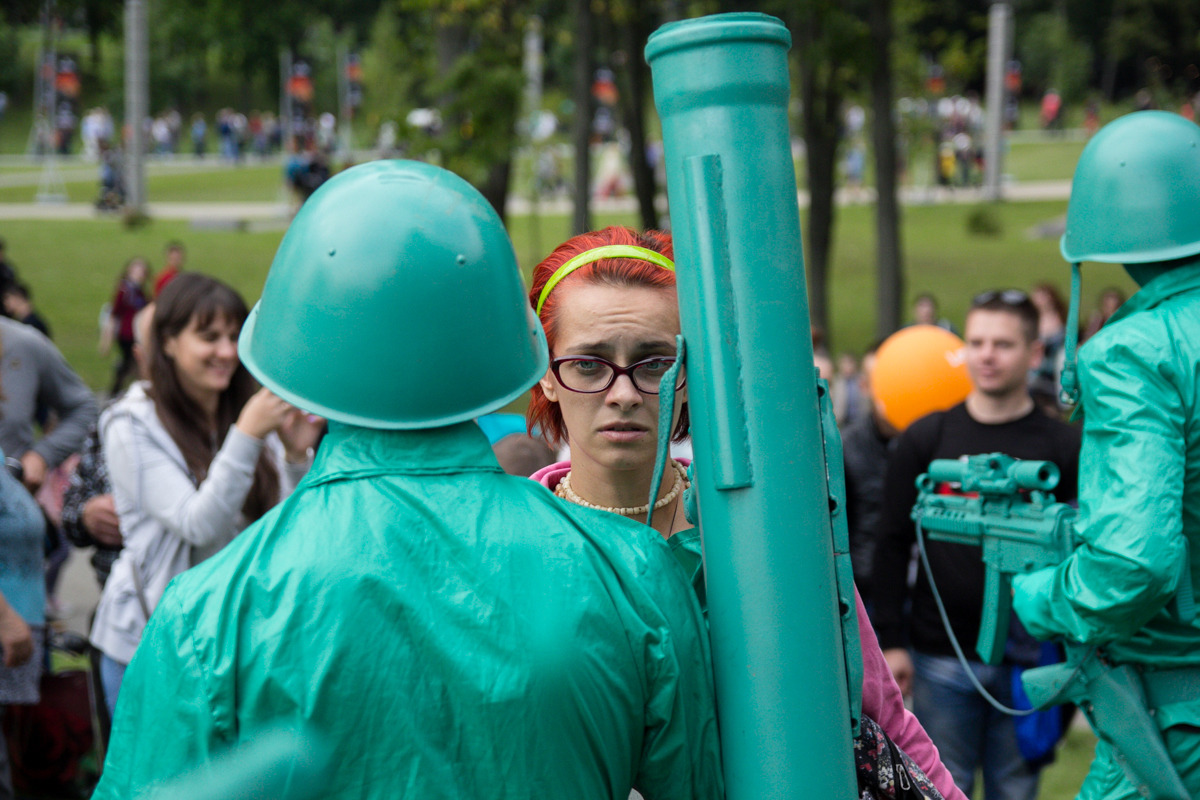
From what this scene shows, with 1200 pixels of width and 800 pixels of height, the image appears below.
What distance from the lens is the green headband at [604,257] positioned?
2240 mm

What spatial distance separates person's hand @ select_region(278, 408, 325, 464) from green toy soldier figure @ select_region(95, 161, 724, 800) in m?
2.53

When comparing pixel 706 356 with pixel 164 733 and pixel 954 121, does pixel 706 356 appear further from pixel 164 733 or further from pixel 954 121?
pixel 954 121

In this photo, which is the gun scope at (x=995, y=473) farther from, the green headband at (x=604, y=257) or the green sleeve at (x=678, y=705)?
the green sleeve at (x=678, y=705)

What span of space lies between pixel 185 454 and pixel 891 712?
272cm

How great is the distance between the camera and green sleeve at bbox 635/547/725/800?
1.42 m

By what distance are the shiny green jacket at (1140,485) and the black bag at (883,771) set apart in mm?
1300

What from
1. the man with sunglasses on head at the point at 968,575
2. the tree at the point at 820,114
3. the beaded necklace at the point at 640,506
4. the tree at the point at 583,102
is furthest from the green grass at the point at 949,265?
the beaded necklace at the point at 640,506

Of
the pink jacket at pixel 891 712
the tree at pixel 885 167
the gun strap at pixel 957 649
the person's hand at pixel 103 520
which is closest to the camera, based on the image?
the pink jacket at pixel 891 712

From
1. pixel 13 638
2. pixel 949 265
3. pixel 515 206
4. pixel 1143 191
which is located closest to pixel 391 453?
pixel 1143 191

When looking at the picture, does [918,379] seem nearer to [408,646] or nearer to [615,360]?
[615,360]

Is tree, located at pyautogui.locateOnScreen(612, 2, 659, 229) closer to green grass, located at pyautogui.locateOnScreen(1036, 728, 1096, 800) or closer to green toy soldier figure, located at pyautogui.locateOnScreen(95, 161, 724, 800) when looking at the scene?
green grass, located at pyautogui.locateOnScreen(1036, 728, 1096, 800)

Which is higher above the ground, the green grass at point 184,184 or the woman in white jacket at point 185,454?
the green grass at point 184,184

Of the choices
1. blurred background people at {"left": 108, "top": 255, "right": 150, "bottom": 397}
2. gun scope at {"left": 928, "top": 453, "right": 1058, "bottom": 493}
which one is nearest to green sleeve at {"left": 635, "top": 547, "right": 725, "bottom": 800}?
gun scope at {"left": 928, "top": 453, "right": 1058, "bottom": 493}

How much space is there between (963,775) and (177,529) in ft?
9.09
